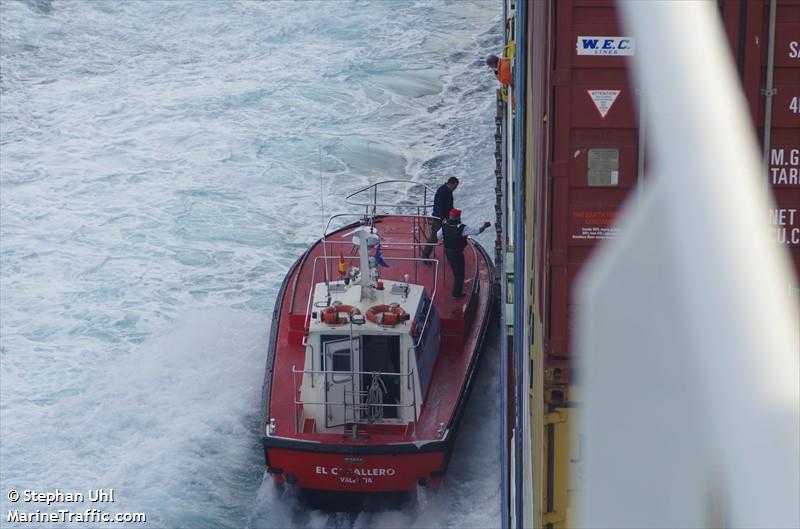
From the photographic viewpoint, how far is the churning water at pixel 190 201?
40.3ft

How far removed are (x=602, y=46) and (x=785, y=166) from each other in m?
1.03

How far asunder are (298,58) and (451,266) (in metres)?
12.9

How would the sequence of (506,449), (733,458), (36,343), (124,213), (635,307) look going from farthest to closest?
(124,213), (36,343), (506,449), (635,307), (733,458)

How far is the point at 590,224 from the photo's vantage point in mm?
5621

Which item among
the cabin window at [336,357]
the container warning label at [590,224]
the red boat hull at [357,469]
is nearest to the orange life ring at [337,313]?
the cabin window at [336,357]

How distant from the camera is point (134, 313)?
15539 mm

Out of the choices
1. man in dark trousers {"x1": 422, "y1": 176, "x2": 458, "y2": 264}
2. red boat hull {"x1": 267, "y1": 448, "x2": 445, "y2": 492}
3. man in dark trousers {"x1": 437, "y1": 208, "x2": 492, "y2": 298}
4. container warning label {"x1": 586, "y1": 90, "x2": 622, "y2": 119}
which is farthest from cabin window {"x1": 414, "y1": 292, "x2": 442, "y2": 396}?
container warning label {"x1": 586, "y1": 90, "x2": 622, "y2": 119}

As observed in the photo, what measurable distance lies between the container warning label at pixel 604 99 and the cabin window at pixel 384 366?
5.34 metres

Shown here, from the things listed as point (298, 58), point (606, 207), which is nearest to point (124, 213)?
point (298, 58)

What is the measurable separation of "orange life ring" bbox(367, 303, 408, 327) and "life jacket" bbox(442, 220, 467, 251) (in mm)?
1950

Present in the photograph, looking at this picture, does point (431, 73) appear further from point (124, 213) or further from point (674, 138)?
point (674, 138)

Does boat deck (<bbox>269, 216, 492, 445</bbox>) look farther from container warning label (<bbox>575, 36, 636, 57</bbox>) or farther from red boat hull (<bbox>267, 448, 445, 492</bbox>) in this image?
container warning label (<bbox>575, 36, 636, 57</bbox>)

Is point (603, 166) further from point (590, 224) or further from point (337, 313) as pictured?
point (337, 313)

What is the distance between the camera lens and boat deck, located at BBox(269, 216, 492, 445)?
420 inches
